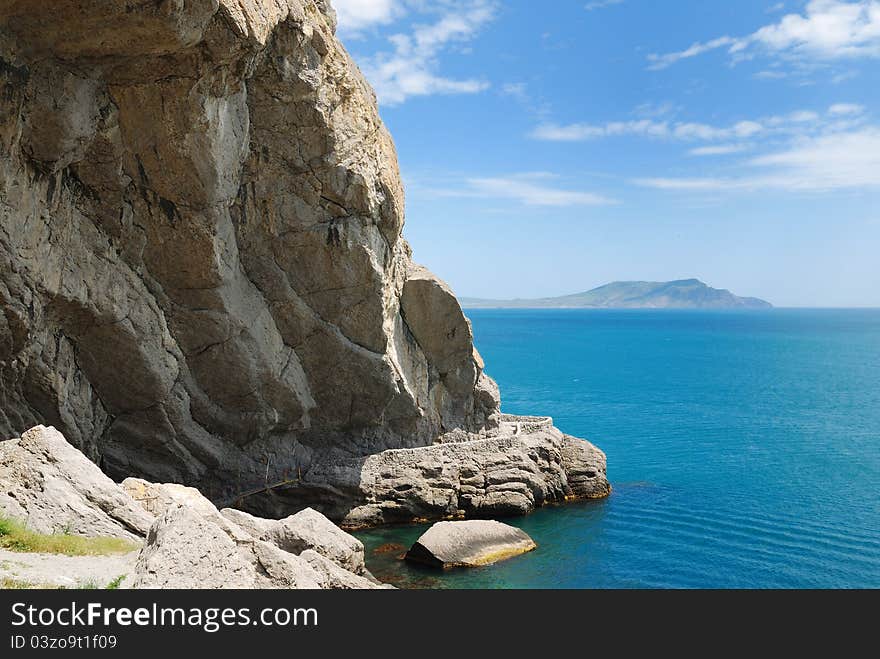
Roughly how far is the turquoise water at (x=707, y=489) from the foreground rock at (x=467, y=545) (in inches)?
29.7

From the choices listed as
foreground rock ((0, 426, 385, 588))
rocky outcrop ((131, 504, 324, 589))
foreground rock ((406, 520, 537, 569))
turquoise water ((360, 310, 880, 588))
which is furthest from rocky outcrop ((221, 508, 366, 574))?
foreground rock ((406, 520, 537, 569))

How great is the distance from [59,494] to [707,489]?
42.0m

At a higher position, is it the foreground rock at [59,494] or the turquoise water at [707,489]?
the foreground rock at [59,494]

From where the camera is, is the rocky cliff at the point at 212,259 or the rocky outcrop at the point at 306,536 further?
the rocky cliff at the point at 212,259

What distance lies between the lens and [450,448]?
153 feet

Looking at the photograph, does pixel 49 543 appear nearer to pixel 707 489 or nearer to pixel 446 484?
pixel 446 484

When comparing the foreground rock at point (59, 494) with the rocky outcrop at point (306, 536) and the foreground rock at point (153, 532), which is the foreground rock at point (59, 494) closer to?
the foreground rock at point (153, 532)

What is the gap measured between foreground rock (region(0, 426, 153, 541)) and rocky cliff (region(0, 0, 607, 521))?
10324 millimetres

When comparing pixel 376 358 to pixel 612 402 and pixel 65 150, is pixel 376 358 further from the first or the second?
pixel 612 402

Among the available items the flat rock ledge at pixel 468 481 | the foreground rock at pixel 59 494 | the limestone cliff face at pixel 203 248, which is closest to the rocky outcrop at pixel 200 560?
the foreground rock at pixel 59 494

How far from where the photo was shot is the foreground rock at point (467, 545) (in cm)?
3625
